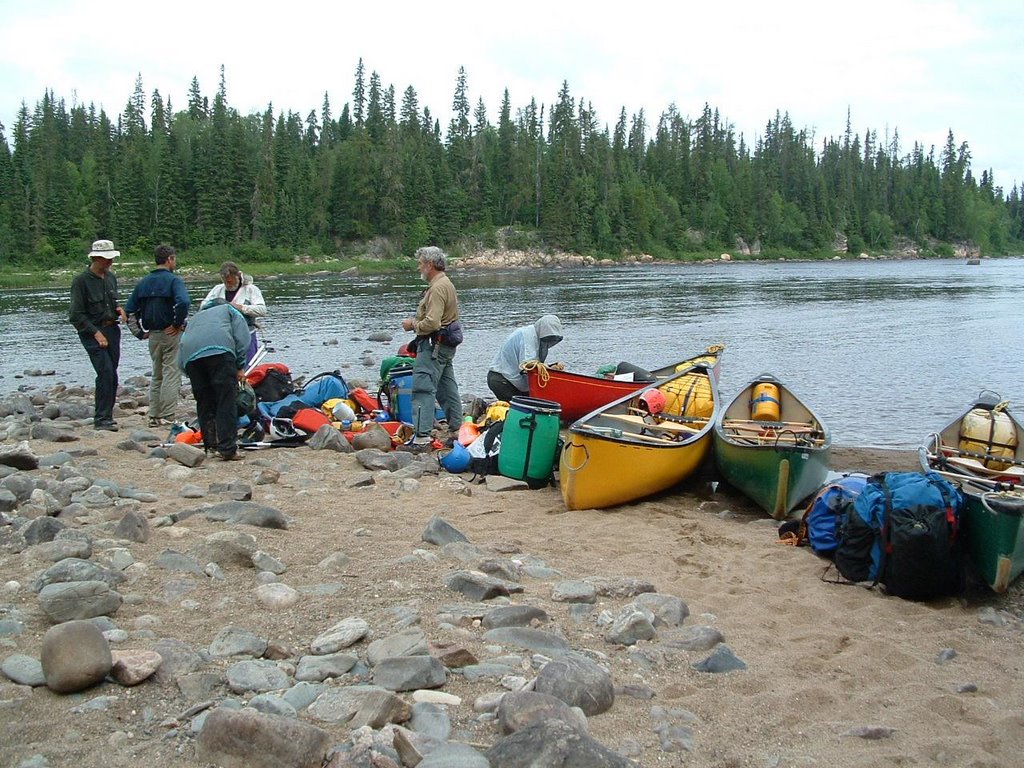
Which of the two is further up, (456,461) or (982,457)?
(982,457)

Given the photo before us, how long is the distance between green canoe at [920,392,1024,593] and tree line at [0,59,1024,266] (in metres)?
76.2

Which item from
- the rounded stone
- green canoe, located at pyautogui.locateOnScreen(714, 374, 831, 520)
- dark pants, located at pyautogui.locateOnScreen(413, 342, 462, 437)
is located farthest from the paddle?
the rounded stone

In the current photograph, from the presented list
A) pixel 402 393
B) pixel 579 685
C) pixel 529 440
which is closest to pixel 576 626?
pixel 579 685

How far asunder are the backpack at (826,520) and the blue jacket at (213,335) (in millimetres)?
5473

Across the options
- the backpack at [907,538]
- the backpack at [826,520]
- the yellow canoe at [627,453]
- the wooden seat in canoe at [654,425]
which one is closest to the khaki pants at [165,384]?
the yellow canoe at [627,453]

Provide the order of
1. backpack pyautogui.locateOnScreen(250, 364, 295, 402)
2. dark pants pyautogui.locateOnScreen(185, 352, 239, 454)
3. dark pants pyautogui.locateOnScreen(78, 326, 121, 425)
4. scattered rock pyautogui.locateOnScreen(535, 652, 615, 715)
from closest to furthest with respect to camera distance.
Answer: scattered rock pyautogui.locateOnScreen(535, 652, 615, 715) < dark pants pyautogui.locateOnScreen(185, 352, 239, 454) < dark pants pyautogui.locateOnScreen(78, 326, 121, 425) < backpack pyautogui.locateOnScreen(250, 364, 295, 402)

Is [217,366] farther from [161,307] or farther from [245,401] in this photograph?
[161,307]

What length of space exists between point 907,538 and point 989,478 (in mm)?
2396

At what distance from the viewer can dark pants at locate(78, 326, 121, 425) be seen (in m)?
10.2

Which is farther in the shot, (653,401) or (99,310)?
(653,401)

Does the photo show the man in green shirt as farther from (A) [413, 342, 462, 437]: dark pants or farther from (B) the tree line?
(B) the tree line

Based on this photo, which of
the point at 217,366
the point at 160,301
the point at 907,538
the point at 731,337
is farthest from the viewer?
the point at 731,337

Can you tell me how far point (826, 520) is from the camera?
723 cm

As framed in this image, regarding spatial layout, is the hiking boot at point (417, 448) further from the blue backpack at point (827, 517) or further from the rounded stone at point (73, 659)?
the rounded stone at point (73, 659)
